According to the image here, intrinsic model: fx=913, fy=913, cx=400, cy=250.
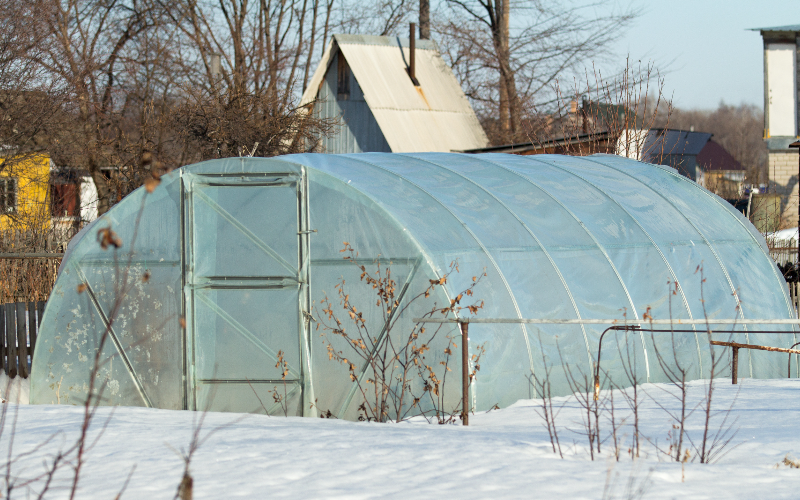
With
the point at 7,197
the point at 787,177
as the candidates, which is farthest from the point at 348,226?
the point at 787,177

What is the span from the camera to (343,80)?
26188 mm

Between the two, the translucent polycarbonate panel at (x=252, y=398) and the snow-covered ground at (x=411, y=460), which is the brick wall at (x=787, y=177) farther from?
the translucent polycarbonate panel at (x=252, y=398)

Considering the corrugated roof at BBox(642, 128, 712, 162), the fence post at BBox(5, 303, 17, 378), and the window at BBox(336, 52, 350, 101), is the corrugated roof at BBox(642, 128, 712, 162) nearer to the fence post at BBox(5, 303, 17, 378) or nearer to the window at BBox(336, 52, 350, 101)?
the window at BBox(336, 52, 350, 101)

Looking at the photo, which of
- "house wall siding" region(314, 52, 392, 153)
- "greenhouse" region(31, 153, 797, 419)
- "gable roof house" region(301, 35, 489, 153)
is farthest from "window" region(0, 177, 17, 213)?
"greenhouse" region(31, 153, 797, 419)

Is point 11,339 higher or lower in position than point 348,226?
lower

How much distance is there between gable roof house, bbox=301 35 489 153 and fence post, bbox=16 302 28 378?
12.9 metres

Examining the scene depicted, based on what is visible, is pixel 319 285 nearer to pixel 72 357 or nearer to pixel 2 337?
pixel 72 357

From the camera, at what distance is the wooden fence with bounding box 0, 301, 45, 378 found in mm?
12789

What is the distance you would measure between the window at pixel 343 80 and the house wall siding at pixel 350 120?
106mm

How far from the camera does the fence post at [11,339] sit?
1281 cm

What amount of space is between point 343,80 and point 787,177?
48.2 ft

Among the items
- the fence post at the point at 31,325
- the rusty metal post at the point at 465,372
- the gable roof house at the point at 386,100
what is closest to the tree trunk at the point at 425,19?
the gable roof house at the point at 386,100

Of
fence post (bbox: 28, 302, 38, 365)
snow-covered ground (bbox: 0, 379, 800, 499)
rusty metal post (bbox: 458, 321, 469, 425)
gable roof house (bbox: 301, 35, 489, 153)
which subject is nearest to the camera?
snow-covered ground (bbox: 0, 379, 800, 499)

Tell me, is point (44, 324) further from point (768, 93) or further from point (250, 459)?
point (768, 93)
